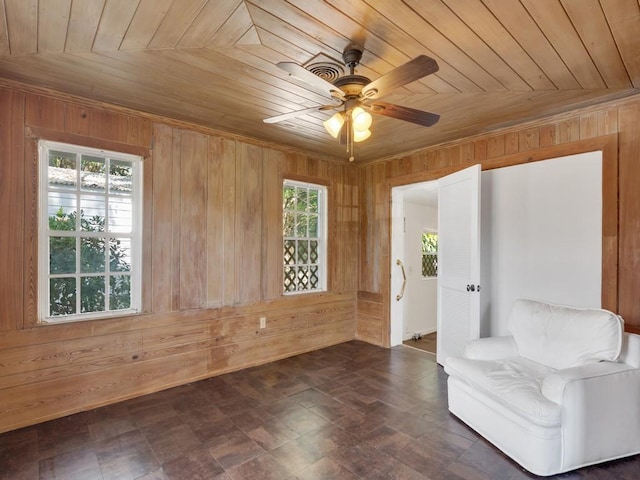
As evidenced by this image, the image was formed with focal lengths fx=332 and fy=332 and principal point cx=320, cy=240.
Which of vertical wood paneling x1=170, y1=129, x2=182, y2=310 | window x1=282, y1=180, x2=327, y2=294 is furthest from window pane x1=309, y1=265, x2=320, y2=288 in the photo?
vertical wood paneling x1=170, y1=129, x2=182, y2=310

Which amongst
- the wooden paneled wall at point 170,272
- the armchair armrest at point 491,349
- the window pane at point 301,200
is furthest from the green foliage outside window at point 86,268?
the armchair armrest at point 491,349

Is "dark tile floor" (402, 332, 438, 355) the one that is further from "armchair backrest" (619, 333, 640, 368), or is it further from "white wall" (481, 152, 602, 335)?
"armchair backrest" (619, 333, 640, 368)

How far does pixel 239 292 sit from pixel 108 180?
166cm

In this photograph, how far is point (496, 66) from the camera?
2.28 metres

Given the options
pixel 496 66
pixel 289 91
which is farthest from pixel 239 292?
pixel 496 66

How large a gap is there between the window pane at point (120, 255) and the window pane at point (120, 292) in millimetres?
81

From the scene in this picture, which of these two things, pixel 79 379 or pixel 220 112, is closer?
pixel 79 379

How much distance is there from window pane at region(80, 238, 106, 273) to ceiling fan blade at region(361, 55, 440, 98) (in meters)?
2.54

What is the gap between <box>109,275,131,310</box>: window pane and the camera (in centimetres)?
295

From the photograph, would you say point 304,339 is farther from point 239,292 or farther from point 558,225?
point 558,225

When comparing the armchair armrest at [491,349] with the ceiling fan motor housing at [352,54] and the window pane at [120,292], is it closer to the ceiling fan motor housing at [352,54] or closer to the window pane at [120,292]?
the ceiling fan motor housing at [352,54]

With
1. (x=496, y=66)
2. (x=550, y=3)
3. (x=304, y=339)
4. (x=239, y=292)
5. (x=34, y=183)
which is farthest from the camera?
(x=304, y=339)

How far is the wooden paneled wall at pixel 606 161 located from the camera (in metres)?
2.63

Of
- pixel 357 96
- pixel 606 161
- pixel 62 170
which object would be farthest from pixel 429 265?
pixel 62 170
